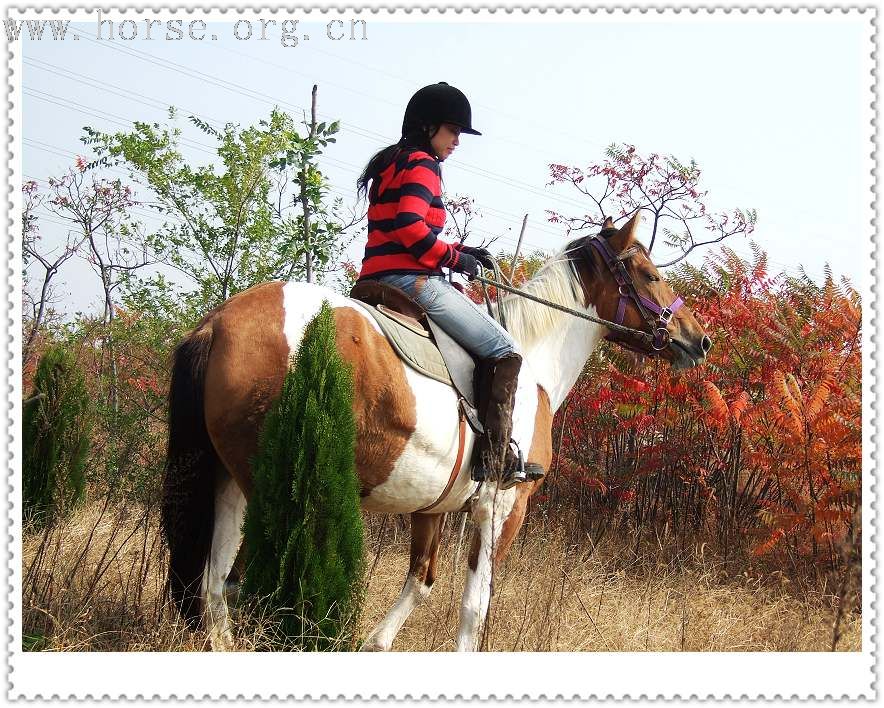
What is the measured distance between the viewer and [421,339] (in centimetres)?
485

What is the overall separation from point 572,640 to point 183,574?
2.63m

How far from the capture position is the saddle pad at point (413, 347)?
182 inches

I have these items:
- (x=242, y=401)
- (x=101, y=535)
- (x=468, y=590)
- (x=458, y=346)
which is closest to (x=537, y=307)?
(x=458, y=346)

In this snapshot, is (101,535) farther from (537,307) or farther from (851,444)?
(851,444)

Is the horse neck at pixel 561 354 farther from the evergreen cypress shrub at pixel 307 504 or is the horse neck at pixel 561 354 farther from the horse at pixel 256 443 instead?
the evergreen cypress shrub at pixel 307 504

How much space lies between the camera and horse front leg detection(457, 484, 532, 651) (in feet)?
16.9

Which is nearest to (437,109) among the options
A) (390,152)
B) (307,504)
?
(390,152)

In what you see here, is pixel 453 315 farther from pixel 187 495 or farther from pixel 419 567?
pixel 187 495

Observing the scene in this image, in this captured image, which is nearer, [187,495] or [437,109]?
[187,495]

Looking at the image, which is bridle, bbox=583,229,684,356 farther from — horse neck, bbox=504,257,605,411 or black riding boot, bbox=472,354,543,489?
black riding boot, bbox=472,354,543,489

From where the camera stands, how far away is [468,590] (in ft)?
17.1

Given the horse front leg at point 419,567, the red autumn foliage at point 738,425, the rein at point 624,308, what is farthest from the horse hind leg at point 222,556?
the red autumn foliage at point 738,425

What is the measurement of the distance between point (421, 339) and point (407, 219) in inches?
27.5

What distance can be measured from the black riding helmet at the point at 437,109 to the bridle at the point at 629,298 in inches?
53.5
